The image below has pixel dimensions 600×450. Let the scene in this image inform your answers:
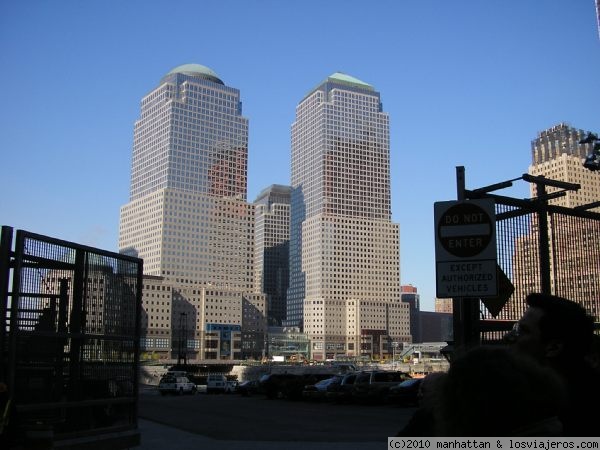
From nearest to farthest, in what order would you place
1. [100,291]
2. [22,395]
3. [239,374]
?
[22,395], [100,291], [239,374]

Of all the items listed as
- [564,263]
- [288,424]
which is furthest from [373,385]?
[564,263]

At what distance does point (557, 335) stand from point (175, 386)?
5332cm

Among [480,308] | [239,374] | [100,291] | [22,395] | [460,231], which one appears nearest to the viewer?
[460,231]

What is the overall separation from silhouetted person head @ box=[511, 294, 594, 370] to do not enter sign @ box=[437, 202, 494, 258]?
313 centimetres

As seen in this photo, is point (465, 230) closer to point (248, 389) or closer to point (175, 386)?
point (248, 389)

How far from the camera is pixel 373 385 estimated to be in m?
32.8

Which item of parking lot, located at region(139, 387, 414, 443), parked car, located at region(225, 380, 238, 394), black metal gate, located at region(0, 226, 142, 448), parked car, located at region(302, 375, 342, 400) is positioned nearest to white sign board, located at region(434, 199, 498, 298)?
black metal gate, located at region(0, 226, 142, 448)

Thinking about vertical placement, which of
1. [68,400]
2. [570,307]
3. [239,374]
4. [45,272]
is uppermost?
[45,272]

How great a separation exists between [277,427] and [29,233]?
12.3 metres

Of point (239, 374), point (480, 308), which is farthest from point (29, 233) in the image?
point (239, 374)

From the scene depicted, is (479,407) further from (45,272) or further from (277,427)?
(277,427)

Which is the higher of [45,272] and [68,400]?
[45,272]

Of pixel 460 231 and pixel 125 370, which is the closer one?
pixel 460 231

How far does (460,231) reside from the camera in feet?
20.6
